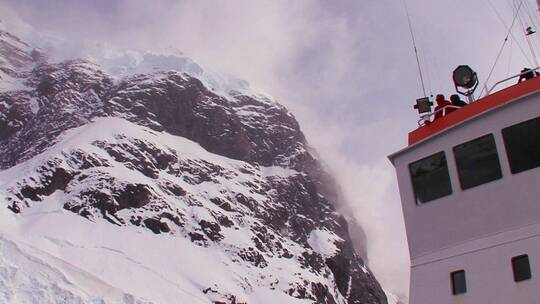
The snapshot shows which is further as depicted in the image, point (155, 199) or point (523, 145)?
point (155, 199)

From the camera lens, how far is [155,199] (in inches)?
5251

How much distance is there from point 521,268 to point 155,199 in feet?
413

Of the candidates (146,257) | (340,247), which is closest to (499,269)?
(146,257)

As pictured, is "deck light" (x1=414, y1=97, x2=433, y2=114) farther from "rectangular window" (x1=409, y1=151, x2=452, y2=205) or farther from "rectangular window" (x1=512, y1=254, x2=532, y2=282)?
"rectangular window" (x1=512, y1=254, x2=532, y2=282)

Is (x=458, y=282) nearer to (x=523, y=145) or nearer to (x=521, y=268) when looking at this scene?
(x=521, y=268)

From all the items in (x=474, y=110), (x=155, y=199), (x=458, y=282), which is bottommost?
(x=458, y=282)

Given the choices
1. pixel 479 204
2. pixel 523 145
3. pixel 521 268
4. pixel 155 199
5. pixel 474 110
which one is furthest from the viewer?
pixel 155 199

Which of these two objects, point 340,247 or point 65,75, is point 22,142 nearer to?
point 65,75

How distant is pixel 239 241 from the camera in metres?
136

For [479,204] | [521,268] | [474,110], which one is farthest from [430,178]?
[521,268]

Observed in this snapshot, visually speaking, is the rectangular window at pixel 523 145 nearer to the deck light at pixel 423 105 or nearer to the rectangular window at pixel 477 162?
the rectangular window at pixel 477 162

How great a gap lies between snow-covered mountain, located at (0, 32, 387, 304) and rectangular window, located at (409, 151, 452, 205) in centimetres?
5106

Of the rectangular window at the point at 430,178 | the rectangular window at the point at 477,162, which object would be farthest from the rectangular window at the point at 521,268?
the rectangular window at the point at 430,178

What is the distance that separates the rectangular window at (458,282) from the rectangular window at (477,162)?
5.19 ft
